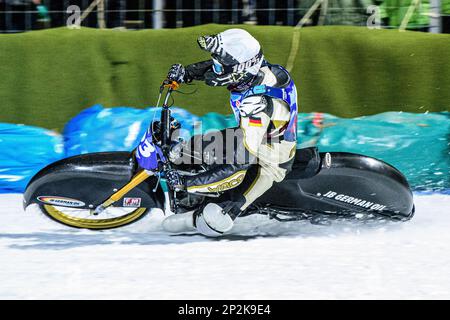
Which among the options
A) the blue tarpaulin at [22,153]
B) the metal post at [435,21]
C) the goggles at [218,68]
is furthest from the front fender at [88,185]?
the metal post at [435,21]

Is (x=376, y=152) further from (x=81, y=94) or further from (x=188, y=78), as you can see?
(x=81, y=94)

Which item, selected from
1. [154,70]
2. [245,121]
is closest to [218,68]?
[245,121]

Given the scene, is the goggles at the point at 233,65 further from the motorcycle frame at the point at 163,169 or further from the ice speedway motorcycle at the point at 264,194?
the ice speedway motorcycle at the point at 264,194

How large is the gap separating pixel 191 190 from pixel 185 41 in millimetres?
2118

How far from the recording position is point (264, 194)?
595 cm

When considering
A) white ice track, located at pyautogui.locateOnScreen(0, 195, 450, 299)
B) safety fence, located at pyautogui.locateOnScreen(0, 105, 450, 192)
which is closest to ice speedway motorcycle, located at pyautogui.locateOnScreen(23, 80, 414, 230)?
white ice track, located at pyautogui.locateOnScreen(0, 195, 450, 299)

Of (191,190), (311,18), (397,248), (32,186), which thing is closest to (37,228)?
(32,186)

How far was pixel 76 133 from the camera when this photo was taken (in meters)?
7.41

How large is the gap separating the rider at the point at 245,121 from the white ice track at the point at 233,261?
0.30 m

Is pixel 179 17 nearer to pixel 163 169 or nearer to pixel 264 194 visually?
pixel 163 169

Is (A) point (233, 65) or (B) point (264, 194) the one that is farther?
(B) point (264, 194)

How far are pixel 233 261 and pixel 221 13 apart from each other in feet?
10.0

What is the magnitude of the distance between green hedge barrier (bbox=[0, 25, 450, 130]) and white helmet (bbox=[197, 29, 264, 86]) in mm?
1855

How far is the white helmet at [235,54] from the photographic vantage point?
18.1 feet
